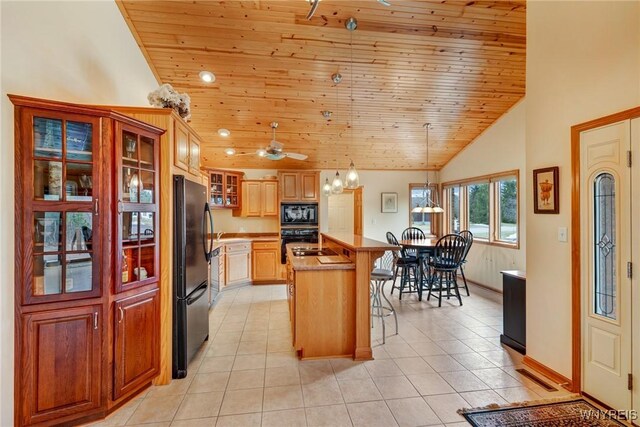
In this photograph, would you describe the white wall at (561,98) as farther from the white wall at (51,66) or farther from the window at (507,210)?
the white wall at (51,66)

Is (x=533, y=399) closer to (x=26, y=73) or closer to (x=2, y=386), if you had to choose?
(x=2, y=386)

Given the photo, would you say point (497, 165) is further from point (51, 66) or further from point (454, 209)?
point (51, 66)

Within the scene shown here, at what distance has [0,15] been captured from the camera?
5.63ft

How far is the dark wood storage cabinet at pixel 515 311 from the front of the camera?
109 inches

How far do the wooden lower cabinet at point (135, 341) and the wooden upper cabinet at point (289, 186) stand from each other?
3.73m

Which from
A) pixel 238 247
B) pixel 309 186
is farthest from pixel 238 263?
pixel 309 186

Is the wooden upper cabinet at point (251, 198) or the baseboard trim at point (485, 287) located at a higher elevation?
the wooden upper cabinet at point (251, 198)

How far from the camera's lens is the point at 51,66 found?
2094 mm

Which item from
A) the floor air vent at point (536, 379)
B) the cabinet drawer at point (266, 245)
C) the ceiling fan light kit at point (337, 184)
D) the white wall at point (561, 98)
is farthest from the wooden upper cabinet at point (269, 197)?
the floor air vent at point (536, 379)

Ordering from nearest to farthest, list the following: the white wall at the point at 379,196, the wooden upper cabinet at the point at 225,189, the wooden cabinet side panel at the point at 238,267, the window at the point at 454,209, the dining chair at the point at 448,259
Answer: the dining chair at the point at 448,259, the wooden cabinet side panel at the point at 238,267, the wooden upper cabinet at the point at 225,189, the window at the point at 454,209, the white wall at the point at 379,196

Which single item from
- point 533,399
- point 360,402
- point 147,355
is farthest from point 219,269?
point 533,399

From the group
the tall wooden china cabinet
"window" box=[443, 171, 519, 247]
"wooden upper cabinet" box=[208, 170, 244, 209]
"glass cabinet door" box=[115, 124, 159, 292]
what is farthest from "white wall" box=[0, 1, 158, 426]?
"window" box=[443, 171, 519, 247]

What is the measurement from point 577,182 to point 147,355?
3601 mm

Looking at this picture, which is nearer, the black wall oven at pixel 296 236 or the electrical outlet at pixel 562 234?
the electrical outlet at pixel 562 234
